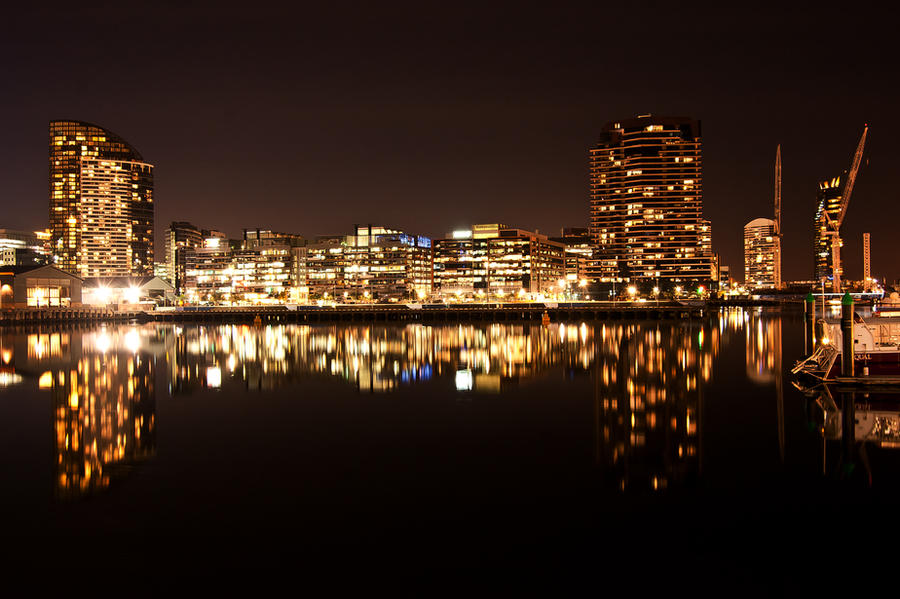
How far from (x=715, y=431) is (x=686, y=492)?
7.80 metres

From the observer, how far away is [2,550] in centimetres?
1289

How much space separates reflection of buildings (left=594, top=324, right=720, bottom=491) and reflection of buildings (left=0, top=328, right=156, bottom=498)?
47.0 ft

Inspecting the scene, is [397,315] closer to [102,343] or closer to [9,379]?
[102,343]

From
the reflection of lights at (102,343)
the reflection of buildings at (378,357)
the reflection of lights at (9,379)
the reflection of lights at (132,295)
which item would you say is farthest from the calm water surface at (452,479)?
the reflection of lights at (132,295)

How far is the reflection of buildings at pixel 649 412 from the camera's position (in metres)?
18.2

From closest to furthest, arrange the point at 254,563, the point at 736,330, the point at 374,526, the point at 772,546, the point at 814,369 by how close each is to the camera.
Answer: the point at 254,563 → the point at 772,546 → the point at 374,526 → the point at 814,369 → the point at 736,330

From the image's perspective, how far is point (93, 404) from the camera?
2933 centimetres

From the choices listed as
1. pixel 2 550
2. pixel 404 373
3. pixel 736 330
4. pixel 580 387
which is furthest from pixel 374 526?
pixel 736 330

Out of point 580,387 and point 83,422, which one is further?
point 580,387

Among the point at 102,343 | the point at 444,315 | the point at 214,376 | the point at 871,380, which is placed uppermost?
the point at 444,315

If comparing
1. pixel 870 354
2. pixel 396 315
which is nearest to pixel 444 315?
pixel 396 315

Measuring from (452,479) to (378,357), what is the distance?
32.5 m

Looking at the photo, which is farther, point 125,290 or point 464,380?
point 125,290

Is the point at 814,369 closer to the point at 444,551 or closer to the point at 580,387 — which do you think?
the point at 580,387
